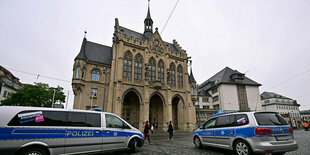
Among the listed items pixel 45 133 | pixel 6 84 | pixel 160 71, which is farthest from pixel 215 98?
pixel 6 84

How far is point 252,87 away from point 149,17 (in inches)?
1466

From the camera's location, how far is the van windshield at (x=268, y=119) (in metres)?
5.59

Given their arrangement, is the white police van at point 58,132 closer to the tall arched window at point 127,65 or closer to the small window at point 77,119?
the small window at point 77,119

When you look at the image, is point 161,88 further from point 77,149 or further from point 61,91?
point 61,91

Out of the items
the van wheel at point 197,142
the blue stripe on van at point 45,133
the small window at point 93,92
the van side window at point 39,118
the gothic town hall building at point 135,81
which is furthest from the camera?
the small window at point 93,92

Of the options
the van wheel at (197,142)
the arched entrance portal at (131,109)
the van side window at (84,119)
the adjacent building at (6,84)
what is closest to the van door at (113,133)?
the van side window at (84,119)

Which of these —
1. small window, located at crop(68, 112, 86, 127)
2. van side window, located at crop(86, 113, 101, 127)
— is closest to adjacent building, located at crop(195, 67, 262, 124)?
van side window, located at crop(86, 113, 101, 127)

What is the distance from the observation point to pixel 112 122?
6941mm

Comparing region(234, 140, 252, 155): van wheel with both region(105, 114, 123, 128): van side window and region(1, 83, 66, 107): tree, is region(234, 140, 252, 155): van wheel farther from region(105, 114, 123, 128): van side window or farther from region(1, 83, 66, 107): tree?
region(1, 83, 66, 107): tree

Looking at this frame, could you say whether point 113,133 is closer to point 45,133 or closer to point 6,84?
point 45,133

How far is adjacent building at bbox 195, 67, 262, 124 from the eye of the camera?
138ft

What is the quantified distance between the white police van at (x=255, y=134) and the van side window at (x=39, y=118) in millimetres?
6740

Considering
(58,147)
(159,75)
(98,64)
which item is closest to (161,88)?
(159,75)

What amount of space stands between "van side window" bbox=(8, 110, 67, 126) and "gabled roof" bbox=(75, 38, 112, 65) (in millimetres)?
18293
